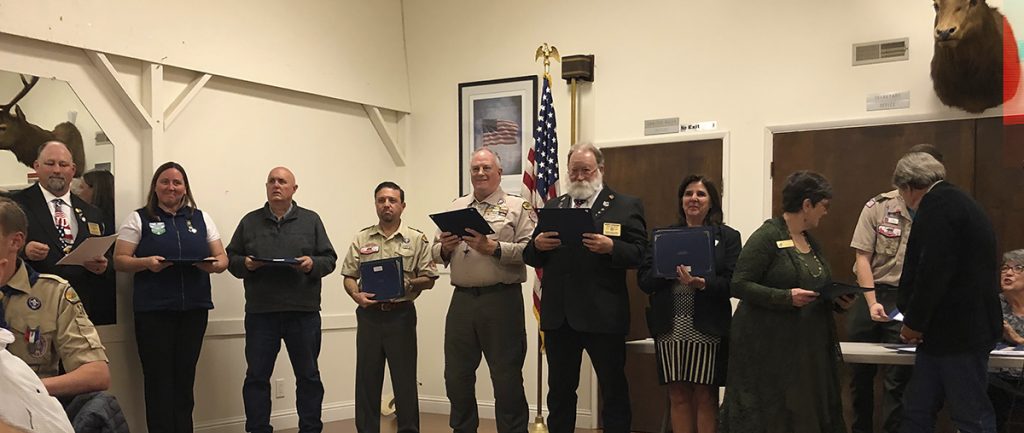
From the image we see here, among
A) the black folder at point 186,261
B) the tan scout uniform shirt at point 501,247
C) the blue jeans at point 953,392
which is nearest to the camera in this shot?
the blue jeans at point 953,392

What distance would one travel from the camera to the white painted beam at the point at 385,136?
6.94 m

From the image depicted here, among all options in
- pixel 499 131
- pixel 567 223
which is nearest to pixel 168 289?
pixel 567 223

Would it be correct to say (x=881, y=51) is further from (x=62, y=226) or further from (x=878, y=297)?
(x=62, y=226)

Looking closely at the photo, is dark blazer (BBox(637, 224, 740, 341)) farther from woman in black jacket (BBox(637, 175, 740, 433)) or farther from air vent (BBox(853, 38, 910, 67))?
air vent (BBox(853, 38, 910, 67))

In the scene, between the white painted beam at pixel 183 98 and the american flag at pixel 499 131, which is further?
the american flag at pixel 499 131

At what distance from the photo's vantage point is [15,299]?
2699 mm

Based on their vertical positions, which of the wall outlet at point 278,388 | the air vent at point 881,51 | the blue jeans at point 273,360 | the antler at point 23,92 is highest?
the air vent at point 881,51

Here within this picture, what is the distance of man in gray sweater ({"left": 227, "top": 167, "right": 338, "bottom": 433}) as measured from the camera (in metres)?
5.11

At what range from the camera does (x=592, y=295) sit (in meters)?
4.19

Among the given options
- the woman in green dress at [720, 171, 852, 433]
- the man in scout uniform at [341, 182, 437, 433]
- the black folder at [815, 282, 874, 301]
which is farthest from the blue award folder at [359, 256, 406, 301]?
the black folder at [815, 282, 874, 301]

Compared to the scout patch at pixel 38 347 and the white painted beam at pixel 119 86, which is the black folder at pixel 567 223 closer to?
the scout patch at pixel 38 347

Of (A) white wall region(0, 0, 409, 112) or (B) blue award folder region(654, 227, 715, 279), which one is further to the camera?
(A) white wall region(0, 0, 409, 112)

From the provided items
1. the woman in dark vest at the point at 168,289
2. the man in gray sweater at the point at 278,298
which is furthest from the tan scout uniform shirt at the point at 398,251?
the woman in dark vest at the point at 168,289

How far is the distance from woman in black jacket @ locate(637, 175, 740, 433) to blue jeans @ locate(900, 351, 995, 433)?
0.86 m
